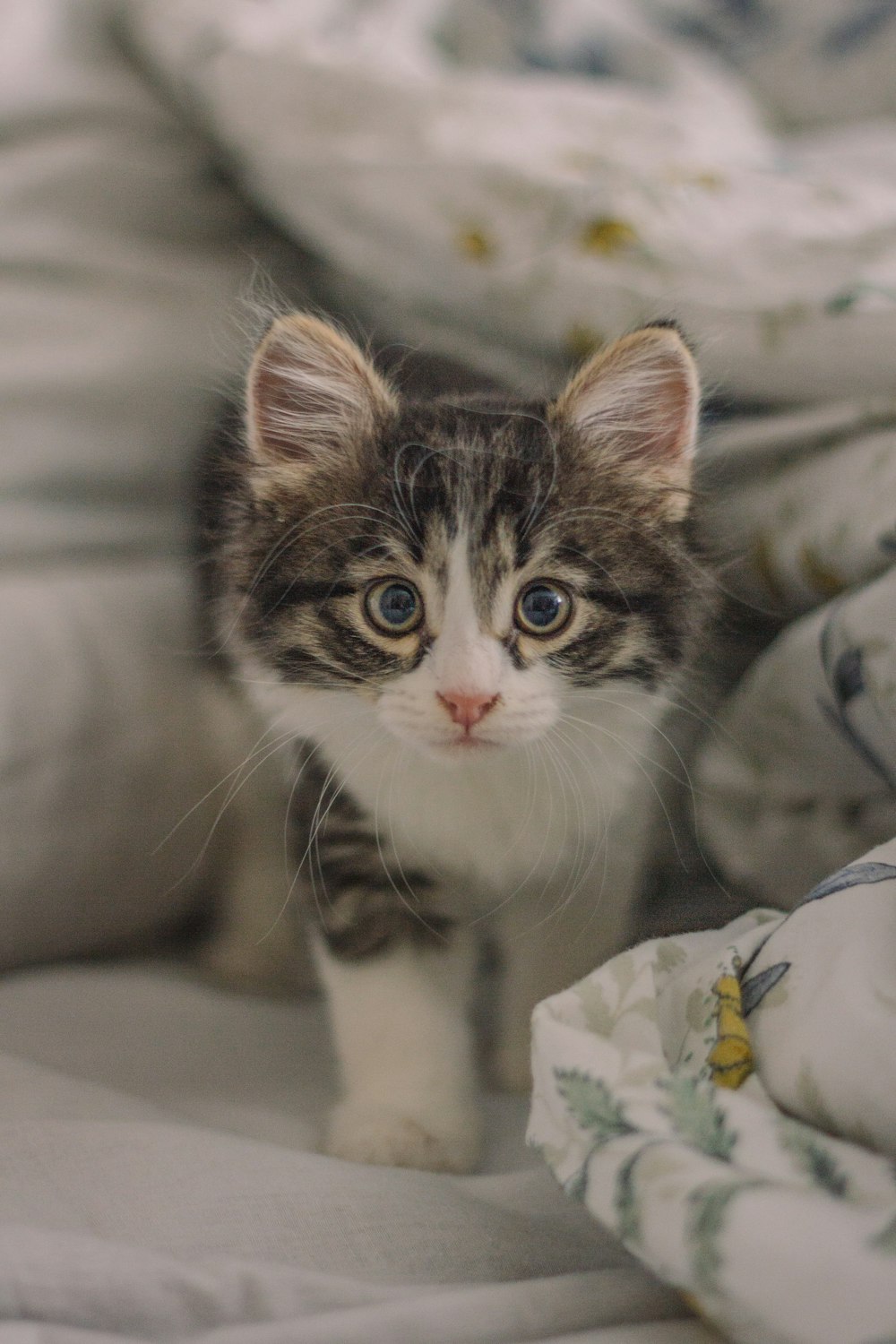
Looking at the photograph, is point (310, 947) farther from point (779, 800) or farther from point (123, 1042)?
point (779, 800)

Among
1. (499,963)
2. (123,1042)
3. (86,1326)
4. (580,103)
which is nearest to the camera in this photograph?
(86,1326)

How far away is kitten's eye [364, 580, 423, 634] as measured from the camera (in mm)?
869

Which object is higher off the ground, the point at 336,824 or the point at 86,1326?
the point at 336,824

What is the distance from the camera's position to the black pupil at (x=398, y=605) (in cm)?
87

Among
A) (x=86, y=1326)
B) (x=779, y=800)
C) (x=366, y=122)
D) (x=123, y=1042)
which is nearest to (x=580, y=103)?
(x=366, y=122)

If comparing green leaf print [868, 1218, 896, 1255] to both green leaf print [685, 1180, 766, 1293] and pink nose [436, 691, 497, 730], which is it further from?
pink nose [436, 691, 497, 730]

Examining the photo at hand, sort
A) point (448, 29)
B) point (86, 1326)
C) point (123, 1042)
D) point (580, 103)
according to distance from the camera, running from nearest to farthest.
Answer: point (86, 1326) → point (123, 1042) → point (580, 103) → point (448, 29)

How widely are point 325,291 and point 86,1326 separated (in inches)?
40.2

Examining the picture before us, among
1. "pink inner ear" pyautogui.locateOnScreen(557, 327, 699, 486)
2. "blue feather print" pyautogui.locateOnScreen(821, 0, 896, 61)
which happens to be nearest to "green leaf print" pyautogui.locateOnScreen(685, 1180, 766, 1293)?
"pink inner ear" pyautogui.locateOnScreen(557, 327, 699, 486)

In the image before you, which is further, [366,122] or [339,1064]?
[366,122]

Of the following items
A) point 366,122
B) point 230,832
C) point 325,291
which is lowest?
point 230,832

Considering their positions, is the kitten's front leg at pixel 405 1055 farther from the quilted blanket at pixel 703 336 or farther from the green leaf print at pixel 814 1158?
the green leaf print at pixel 814 1158

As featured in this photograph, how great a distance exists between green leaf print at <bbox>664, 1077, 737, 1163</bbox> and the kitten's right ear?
569 millimetres

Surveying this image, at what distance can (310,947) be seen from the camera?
1.05 m
